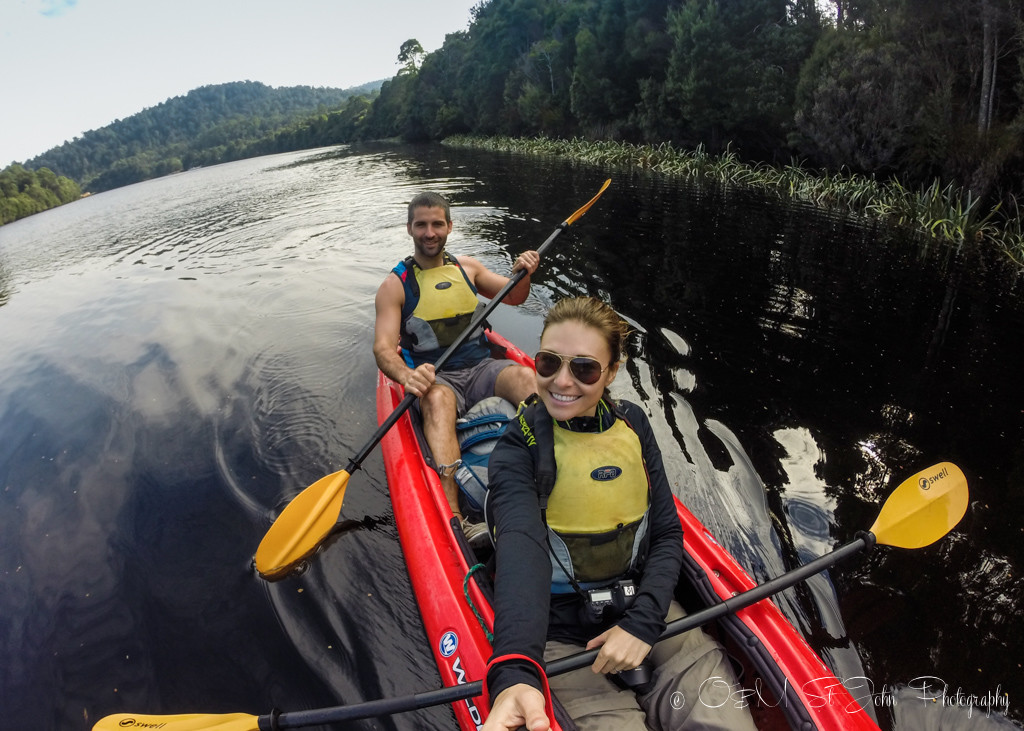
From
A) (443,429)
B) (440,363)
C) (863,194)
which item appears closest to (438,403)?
(443,429)

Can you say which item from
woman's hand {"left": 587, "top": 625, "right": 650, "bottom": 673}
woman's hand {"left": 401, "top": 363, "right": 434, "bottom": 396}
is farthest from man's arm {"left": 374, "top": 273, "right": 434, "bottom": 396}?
woman's hand {"left": 587, "top": 625, "right": 650, "bottom": 673}

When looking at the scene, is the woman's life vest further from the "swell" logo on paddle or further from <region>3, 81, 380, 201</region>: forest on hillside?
<region>3, 81, 380, 201</region>: forest on hillside

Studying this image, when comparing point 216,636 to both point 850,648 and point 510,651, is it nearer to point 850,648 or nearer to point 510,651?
point 510,651

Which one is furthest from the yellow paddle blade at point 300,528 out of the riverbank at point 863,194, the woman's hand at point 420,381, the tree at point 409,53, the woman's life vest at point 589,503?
the tree at point 409,53

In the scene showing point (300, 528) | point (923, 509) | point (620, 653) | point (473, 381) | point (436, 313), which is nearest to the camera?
point (620, 653)

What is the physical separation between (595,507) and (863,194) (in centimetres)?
1244

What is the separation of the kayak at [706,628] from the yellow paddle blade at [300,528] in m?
0.55

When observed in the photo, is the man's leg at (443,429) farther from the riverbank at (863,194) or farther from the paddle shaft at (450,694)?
the riverbank at (863,194)

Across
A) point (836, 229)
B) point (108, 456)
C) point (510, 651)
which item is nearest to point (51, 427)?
point (108, 456)

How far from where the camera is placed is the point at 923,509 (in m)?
2.55

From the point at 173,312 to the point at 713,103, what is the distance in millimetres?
18635

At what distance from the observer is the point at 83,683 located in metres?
2.83

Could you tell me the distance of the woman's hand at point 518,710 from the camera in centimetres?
134

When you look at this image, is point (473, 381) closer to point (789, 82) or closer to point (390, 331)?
point (390, 331)
